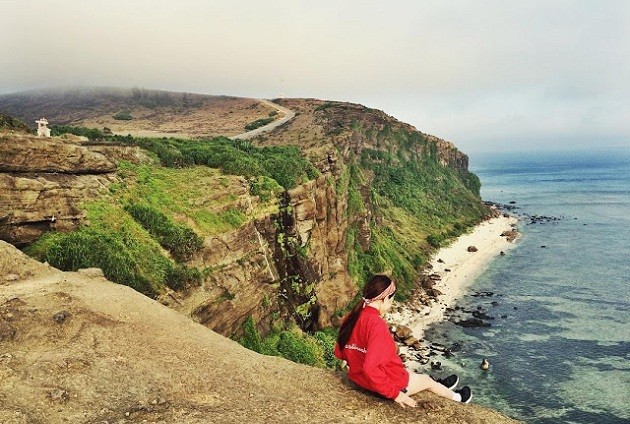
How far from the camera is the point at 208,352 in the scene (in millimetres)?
11938

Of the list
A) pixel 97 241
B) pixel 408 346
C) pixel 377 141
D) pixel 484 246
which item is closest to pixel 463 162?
pixel 377 141

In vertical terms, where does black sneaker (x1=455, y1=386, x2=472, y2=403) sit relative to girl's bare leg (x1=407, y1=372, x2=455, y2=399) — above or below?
below

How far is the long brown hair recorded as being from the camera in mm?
9234

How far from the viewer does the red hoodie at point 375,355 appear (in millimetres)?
8969

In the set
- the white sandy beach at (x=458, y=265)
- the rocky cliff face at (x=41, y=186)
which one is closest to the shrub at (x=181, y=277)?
the rocky cliff face at (x=41, y=186)

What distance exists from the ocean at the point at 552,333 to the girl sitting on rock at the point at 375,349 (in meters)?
31.8

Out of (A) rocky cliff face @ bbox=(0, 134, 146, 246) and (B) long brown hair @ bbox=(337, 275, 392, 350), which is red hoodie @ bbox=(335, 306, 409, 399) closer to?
(B) long brown hair @ bbox=(337, 275, 392, 350)

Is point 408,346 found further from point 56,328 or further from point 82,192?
point 56,328

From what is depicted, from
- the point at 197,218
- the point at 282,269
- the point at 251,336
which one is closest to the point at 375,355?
the point at 197,218

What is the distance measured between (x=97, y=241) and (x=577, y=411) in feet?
120

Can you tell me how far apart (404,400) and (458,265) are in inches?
2803

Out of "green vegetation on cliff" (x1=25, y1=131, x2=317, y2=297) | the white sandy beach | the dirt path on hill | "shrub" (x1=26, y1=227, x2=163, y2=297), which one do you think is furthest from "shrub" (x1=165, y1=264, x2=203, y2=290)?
the dirt path on hill

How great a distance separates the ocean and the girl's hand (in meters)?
31.4

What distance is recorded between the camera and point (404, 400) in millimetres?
9461
